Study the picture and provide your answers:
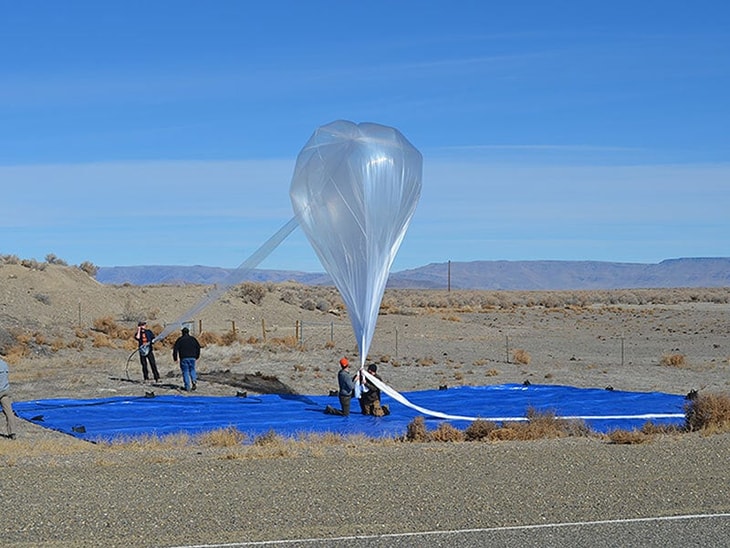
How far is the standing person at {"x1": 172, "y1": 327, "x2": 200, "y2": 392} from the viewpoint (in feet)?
78.5

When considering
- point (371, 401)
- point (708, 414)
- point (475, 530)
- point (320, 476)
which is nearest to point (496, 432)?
point (708, 414)

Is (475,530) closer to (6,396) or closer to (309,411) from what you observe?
(6,396)

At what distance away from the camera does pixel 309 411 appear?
2136 centimetres

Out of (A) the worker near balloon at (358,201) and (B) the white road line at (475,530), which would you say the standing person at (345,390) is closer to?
(A) the worker near balloon at (358,201)

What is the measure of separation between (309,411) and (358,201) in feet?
15.4

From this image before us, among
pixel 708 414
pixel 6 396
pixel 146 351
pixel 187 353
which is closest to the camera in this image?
pixel 6 396

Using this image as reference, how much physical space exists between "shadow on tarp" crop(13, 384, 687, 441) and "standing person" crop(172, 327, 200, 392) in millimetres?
873

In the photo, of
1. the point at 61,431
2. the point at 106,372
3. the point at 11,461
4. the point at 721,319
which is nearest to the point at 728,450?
the point at 11,461

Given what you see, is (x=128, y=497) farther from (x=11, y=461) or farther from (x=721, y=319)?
(x=721, y=319)

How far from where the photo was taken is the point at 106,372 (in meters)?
28.8

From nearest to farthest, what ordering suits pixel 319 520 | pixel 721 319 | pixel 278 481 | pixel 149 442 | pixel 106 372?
1. pixel 319 520
2. pixel 278 481
3. pixel 149 442
4. pixel 106 372
5. pixel 721 319

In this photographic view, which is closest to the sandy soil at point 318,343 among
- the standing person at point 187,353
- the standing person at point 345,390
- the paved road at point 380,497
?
the standing person at point 187,353

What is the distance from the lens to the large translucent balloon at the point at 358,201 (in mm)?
19234

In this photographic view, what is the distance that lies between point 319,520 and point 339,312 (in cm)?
6553
